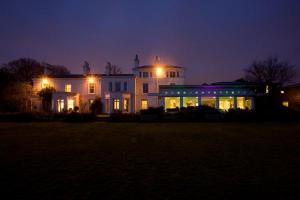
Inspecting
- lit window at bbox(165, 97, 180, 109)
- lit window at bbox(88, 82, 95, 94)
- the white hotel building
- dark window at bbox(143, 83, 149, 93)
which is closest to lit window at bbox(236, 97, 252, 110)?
the white hotel building

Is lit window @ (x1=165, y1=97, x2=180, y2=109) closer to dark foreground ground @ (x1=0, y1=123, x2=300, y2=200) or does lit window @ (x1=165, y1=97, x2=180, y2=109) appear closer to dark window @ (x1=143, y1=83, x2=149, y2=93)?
dark window @ (x1=143, y1=83, x2=149, y2=93)

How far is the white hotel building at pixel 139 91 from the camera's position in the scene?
31.6 m

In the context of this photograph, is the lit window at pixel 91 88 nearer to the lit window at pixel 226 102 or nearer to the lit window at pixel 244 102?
the lit window at pixel 226 102

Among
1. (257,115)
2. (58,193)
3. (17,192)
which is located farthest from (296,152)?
(257,115)

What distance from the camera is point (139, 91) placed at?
34969 mm

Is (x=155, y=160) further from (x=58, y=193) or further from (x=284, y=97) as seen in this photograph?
(x=284, y=97)

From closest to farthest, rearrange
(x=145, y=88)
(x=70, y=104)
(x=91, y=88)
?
(x=70, y=104) < (x=91, y=88) < (x=145, y=88)

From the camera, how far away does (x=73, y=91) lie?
33719 mm

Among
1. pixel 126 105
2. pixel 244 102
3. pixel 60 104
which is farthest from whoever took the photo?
pixel 244 102

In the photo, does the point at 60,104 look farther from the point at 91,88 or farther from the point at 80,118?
the point at 80,118

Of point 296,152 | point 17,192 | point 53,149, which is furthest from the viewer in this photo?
point 53,149

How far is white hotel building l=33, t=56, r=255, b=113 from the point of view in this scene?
31578 millimetres

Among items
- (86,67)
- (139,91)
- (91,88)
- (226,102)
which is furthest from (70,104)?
(226,102)

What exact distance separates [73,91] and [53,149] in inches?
1069
